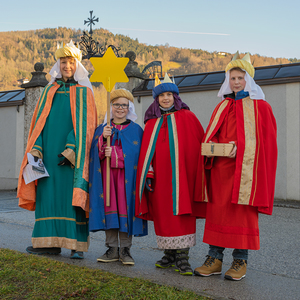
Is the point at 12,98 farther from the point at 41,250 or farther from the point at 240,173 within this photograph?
the point at 240,173

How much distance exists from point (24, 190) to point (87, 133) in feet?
3.17

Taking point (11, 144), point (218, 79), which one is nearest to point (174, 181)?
point (218, 79)

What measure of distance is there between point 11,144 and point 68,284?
11.6 m

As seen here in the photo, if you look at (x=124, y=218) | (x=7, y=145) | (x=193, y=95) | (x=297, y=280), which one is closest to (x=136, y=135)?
(x=124, y=218)

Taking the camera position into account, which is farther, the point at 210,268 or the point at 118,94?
the point at 118,94

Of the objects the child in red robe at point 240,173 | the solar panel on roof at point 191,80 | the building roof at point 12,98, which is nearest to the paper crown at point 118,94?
the child in red robe at point 240,173

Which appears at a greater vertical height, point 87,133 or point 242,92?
point 242,92

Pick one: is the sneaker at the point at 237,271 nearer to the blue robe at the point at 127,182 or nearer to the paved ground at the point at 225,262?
the paved ground at the point at 225,262

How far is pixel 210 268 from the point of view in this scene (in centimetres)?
369

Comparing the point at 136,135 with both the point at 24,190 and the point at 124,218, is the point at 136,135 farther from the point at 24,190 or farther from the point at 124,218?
the point at 24,190

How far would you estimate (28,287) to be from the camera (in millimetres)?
3299

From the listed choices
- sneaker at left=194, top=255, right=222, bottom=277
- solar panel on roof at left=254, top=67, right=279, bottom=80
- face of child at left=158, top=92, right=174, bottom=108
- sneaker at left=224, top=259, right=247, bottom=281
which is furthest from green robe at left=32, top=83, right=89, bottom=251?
solar panel on roof at left=254, top=67, right=279, bottom=80

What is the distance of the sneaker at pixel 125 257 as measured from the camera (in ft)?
13.1

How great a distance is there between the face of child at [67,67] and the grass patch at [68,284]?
212 cm
